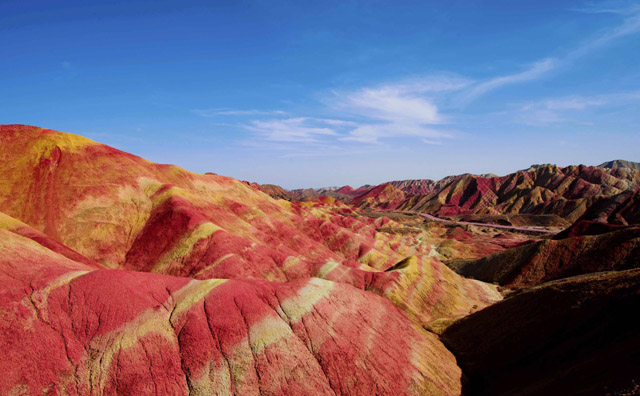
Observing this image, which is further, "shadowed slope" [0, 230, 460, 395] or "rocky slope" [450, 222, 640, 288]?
"rocky slope" [450, 222, 640, 288]

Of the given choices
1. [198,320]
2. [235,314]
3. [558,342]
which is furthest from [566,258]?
[198,320]

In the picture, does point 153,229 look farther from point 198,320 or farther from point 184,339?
point 184,339

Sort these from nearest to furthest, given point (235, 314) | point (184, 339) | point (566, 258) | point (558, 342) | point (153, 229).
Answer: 1. point (184, 339)
2. point (235, 314)
3. point (558, 342)
4. point (153, 229)
5. point (566, 258)

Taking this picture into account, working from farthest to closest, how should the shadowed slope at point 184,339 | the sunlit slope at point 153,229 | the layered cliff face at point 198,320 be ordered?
the sunlit slope at point 153,229 → the layered cliff face at point 198,320 → the shadowed slope at point 184,339

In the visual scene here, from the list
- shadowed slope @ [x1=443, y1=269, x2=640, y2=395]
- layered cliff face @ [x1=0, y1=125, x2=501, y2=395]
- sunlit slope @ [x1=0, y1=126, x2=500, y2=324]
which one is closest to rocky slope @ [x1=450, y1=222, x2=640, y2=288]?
sunlit slope @ [x1=0, y1=126, x2=500, y2=324]

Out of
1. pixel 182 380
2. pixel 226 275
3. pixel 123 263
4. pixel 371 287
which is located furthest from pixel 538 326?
pixel 123 263

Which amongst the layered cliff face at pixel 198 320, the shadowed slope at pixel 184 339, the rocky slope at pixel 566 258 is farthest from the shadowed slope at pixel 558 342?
the rocky slope at pixel 566 258

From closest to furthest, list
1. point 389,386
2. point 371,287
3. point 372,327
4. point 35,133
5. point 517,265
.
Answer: point 389,386
point 372,327
point 371,287
point 35,133
point 517,265

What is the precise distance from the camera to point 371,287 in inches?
1966

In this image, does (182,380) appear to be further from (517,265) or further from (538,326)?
(517,265)

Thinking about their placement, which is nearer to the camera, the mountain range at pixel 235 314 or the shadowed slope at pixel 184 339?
the shadowed slope at pixel 184 339

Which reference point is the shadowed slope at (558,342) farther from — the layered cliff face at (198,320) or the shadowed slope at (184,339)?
the shadowed slope at (184,339)

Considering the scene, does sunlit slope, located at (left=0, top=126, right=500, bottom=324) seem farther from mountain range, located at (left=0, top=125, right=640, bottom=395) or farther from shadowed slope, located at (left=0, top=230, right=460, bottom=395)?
shadowed slope, located at (left=0, top=230, right=460, bottom=395)

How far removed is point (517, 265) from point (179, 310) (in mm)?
74927
